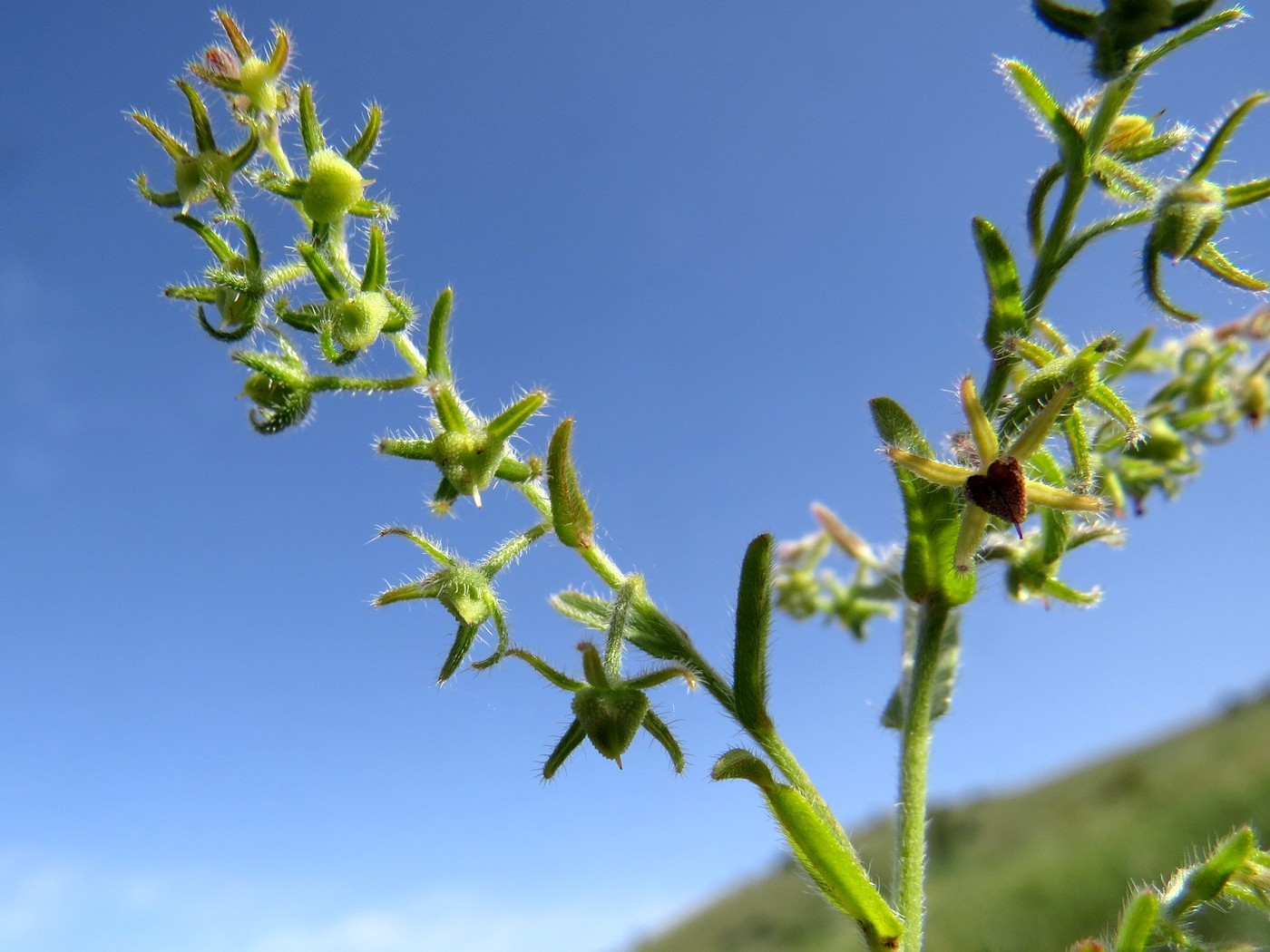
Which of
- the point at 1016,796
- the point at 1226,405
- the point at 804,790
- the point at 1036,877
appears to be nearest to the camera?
the point at 804,790

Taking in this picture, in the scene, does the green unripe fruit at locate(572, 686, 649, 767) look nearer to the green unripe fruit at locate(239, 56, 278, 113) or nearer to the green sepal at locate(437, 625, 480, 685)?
the green sepal at locate(437, 625, 480, 685)

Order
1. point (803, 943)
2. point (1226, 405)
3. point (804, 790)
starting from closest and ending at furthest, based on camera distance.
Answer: point (804, 790) < point (1226, 405) < point (803, 943)

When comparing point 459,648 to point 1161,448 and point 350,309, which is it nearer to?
point 350,309

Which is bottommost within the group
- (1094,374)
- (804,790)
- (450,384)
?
(804,790)

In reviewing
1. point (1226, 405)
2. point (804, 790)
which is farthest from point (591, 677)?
point (1226, 405)

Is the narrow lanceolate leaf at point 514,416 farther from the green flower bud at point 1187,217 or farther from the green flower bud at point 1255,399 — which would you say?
the green flower bud at point 1255,399

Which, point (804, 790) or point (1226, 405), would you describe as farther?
point (1226, 405)

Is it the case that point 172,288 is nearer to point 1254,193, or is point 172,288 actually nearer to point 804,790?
point 804,790
